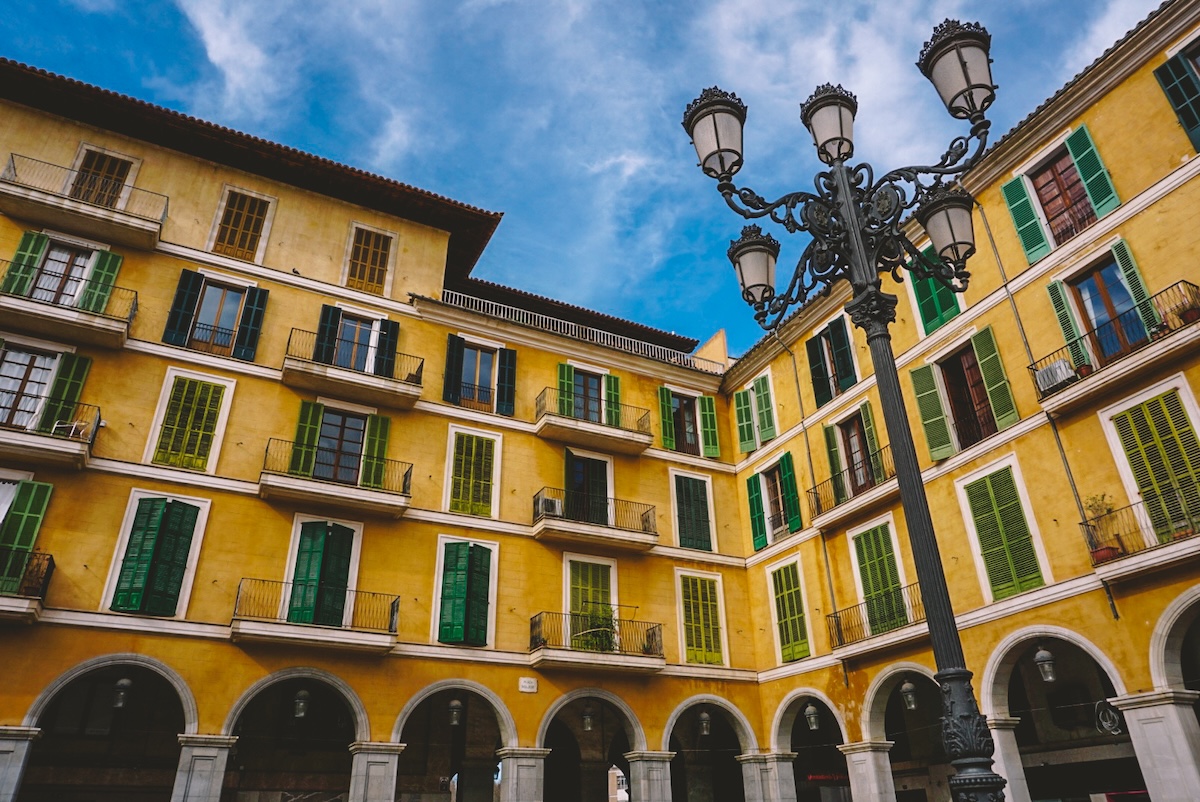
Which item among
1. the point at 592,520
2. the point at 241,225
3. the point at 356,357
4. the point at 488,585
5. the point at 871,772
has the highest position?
the point at 241,225

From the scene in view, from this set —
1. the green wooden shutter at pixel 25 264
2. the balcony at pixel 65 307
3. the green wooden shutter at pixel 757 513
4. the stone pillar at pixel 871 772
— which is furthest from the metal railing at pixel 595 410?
the green wooden shutter at pixel 25 264

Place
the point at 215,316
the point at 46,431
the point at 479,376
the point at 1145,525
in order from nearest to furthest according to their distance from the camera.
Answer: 1. the point at 1145,525
2. the point at 46,431
3. the point at 215,316
4. the point at 479,376

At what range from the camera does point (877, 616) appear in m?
17.8

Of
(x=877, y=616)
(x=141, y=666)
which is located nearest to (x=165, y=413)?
(x=141, y=666)

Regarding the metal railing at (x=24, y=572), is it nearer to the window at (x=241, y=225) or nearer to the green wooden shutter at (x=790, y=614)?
the window at (x=241, y=225)

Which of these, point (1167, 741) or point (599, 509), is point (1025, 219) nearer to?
point (1167, 741)

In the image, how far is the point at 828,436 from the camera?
2039cm

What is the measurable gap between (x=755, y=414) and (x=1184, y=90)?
1252cm

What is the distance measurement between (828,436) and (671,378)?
560 centimetres

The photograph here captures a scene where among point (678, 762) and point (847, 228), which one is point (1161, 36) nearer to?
point (847, 228)

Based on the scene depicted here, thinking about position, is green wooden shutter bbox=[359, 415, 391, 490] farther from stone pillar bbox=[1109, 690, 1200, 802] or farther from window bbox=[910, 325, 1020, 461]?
stone pillar bbox=[1109, 690, 1200, 802]

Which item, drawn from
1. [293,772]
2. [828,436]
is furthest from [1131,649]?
[293,772]

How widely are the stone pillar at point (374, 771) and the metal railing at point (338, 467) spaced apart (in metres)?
5.30

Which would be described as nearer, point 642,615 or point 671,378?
point 642,615
